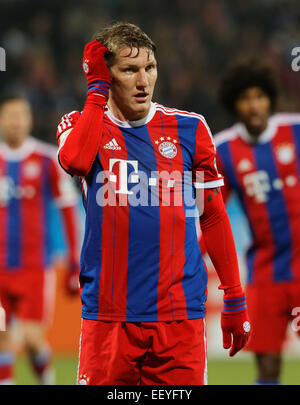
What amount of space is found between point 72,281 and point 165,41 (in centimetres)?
554

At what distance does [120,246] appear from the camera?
2666 millimetres

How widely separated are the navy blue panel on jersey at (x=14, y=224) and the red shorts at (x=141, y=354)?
2.80m

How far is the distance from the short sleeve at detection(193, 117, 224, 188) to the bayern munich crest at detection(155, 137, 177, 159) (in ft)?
0.28

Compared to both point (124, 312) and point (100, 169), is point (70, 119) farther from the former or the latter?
point (124, 312)

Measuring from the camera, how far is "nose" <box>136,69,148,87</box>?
2.66 meters

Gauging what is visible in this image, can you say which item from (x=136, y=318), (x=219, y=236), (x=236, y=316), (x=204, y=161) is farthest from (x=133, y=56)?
(x=236, y=316)

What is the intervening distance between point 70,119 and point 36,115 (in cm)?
597

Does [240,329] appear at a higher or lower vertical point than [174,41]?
lower

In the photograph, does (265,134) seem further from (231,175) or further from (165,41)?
(165,41)

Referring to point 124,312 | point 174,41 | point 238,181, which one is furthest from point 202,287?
point 174,41

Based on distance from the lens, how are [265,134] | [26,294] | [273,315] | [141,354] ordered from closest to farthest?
[141,354], [273,315], [265,134], [26,294]

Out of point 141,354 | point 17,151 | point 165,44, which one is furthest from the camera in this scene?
point 165,44

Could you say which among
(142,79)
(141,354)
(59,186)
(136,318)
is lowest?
(141,354)

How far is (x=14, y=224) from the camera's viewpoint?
5418 mm
